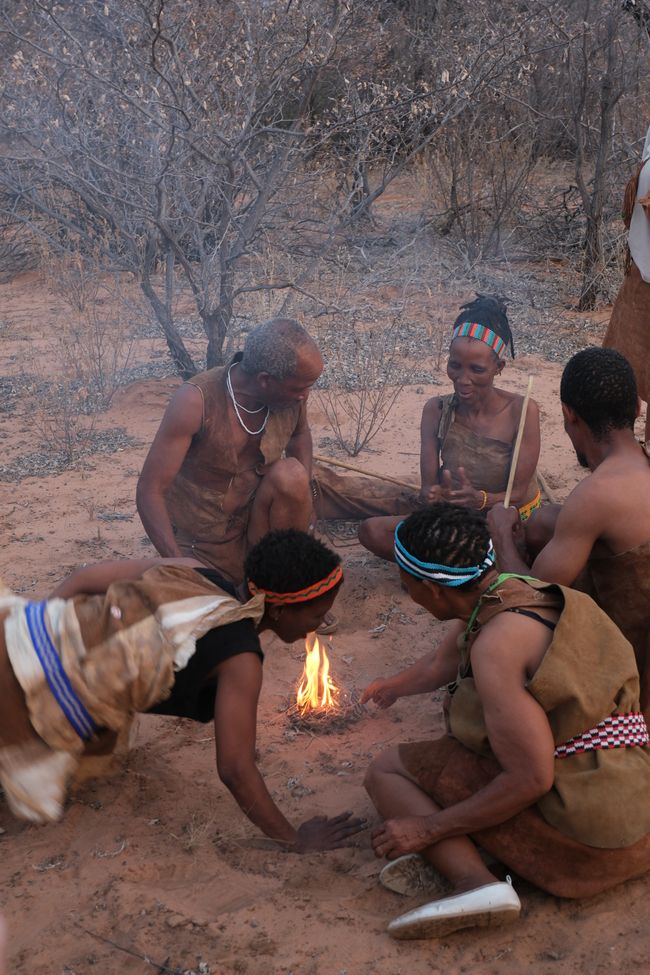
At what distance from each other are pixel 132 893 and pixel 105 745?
0.38 m

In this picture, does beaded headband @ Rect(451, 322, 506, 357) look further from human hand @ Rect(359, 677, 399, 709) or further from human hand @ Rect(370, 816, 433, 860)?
human hand @ Rect(370, 816, 433, 860)

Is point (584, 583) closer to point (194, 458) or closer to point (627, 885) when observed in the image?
point (627, 885)

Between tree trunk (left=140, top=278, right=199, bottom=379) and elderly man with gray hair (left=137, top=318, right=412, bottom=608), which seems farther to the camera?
tree trunk (left=140, top=278, right=199, bottom=379)

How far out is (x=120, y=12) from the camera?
5379 millimetres

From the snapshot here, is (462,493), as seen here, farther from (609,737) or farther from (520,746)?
(520,746)

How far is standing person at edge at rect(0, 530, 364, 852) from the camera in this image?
209 cm

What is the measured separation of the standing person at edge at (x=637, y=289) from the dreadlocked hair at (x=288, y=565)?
7.92 feet

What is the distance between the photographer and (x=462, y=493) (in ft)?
13.3

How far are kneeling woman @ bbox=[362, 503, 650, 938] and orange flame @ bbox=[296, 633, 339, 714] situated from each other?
98 cm

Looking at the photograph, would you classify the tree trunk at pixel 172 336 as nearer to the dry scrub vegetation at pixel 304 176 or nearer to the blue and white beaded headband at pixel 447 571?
the dry scrub vegetation at pixel 304 176

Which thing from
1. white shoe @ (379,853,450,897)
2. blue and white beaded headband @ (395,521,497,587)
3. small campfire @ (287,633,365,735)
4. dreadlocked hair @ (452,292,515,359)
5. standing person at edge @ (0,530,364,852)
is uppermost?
dreadlocked hair @ (452,292,515,359)

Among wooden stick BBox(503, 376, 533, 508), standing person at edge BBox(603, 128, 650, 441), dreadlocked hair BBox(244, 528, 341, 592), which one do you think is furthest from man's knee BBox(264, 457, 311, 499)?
standing person at edge BBox(603, 128, 650, 441)

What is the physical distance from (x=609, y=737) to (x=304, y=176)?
6.52m

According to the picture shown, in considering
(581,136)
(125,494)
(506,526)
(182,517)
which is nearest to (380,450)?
(125,494)
